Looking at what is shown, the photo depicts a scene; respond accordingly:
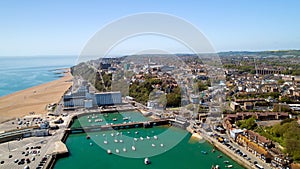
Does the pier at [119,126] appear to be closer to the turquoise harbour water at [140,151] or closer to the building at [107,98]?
the turquoise harbour water at [140,151]

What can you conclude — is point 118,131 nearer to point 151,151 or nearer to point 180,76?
point 151,151

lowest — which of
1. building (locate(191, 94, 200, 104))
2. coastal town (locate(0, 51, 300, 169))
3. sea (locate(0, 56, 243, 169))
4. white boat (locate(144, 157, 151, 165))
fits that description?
sea (locate(0, 56, 243, 169))

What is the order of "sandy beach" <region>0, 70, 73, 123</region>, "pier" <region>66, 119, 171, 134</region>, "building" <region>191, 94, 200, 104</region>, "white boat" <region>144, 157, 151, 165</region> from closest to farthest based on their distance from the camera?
"white boat" <region>144, 157, 151, 165</region>, "pier" <region>66, 119, 171, 134</region>, "building" <region>191, 94, 200, 104</region>, "sandy beach" <region>0, 70, 73, 123</region>

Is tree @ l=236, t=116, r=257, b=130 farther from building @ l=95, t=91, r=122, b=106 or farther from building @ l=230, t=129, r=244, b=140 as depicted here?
building @ l=95, t=91, r=122, b=106

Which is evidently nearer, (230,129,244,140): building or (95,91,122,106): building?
(230,129,244,140): building

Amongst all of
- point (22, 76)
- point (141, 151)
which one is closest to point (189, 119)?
point (141, 151)

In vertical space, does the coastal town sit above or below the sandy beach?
above

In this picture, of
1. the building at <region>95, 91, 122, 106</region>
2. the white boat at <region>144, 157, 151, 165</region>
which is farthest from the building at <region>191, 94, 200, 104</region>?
the white boat at <region>144, 157, 151, 165</region>

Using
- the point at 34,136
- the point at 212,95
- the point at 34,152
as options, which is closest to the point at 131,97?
the point at 212,95
